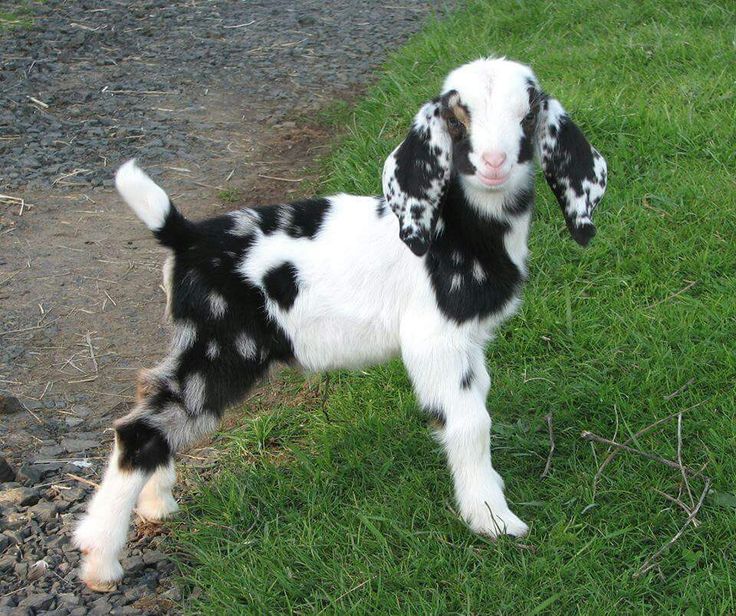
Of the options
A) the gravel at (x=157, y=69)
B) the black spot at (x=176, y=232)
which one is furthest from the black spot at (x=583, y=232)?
the gravel at (x=157, y=69)

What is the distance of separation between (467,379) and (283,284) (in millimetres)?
703

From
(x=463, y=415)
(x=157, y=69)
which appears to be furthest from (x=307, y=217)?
(x=157, y=69)

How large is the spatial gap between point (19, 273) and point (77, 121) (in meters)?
2.09

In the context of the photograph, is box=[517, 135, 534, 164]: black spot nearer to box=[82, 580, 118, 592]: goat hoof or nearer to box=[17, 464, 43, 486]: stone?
box=[82, 580, 118, 592]: goat hoof

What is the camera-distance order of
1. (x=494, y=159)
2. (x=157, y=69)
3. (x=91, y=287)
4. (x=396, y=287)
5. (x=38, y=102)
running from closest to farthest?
1. (x=494, y=159)
2. (x=396, y=287)
3. (x=91, y=287)
4. (x=38, y=102)
5. (x=157, y=69)

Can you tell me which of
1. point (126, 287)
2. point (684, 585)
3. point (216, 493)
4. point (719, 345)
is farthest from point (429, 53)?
point (684, 585)

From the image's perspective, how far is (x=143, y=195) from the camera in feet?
10.5

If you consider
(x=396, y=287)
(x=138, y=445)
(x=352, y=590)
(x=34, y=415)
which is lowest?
(x=34, y=415)

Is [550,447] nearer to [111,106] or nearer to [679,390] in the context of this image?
[679,390]

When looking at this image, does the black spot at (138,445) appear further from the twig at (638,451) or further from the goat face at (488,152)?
the twig at (638,451)

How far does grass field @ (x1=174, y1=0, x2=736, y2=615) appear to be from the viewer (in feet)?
10.2

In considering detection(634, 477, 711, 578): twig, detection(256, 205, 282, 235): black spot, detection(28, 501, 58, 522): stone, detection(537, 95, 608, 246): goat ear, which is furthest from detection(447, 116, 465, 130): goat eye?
detection(28, 501, 58, 522): stone

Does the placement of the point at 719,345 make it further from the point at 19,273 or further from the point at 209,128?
the point at 209,128

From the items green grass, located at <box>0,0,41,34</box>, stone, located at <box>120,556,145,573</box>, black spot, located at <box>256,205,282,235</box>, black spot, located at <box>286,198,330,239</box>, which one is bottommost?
green grass, located at <box>0,0,41,34</box>
